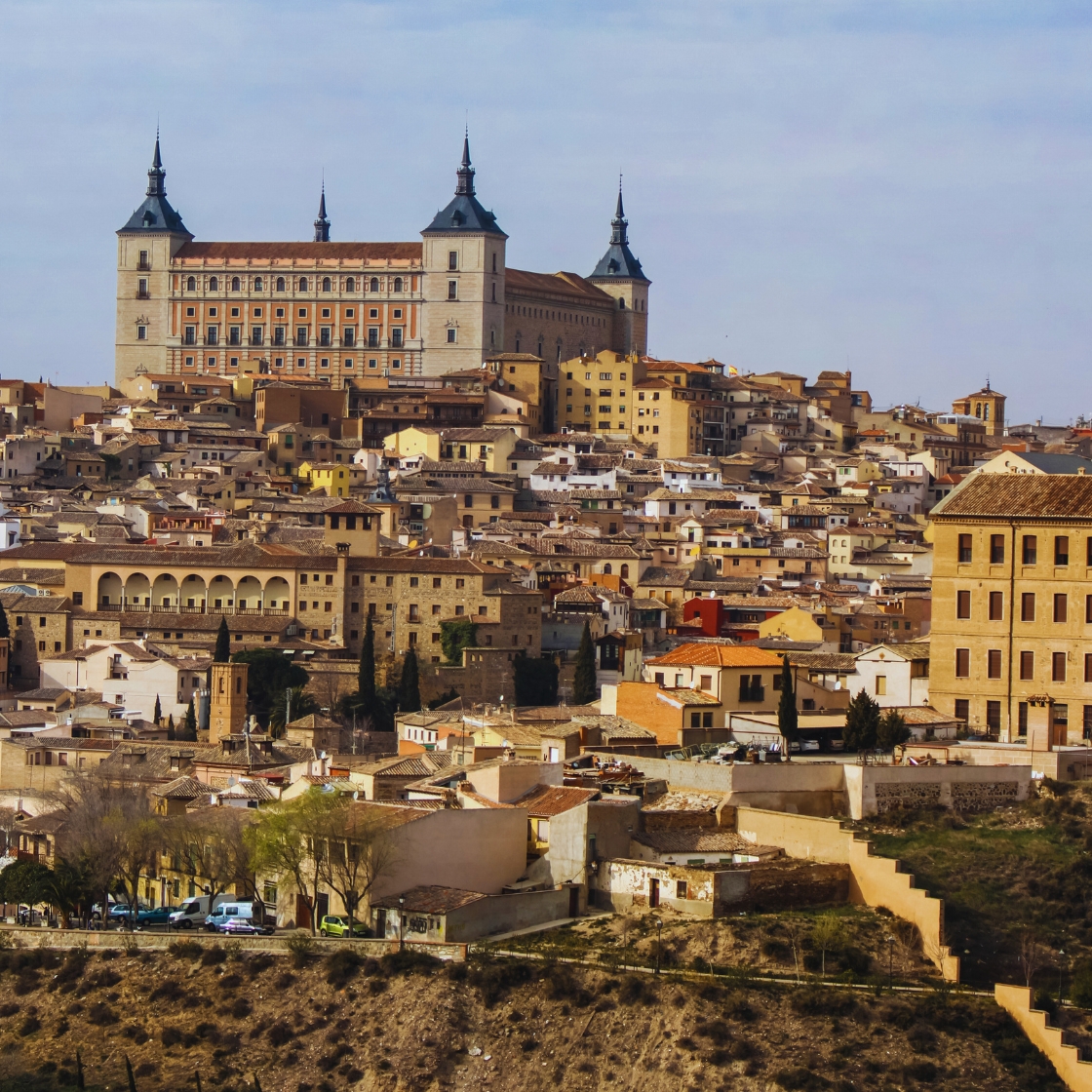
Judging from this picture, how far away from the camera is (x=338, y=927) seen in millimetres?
36094

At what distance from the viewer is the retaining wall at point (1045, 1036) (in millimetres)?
31312

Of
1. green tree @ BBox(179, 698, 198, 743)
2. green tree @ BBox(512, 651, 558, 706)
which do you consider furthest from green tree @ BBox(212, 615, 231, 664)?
green tree @ BBox(512, 651, 558, 706)

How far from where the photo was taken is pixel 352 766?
147 ft

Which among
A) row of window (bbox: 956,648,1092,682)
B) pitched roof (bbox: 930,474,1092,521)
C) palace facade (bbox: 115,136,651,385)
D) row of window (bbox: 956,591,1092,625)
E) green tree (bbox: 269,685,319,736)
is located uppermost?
palace facade (bbox: 115,136,651,385)

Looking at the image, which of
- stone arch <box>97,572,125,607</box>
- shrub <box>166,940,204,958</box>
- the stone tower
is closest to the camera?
shrub <box>166,940,204,958</box>

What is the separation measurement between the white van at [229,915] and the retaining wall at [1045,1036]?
37.0 ft

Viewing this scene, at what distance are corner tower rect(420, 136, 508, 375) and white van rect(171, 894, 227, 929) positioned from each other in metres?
76.4

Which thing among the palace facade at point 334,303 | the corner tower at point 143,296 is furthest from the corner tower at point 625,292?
the corner tower at point 143,296

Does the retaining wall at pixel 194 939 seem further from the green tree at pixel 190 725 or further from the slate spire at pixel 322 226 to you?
the slate spire at pixel 322 226

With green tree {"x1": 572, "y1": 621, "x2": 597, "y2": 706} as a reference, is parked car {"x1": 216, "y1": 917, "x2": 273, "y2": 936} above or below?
below

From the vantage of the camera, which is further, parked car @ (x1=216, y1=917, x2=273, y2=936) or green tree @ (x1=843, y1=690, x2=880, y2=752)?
green tree @ (x1=843, y1=690, x2=880, y2=752)

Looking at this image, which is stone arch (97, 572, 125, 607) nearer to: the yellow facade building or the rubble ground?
the yellow facade building

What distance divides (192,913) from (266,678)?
2378cm

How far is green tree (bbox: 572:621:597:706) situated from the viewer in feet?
205
